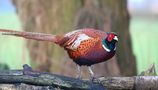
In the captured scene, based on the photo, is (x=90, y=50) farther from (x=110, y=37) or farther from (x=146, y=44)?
(x=146, y=44)

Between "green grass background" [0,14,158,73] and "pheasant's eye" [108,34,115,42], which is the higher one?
"green grass background" [0,14,158,73]

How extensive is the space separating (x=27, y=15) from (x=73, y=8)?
59cm

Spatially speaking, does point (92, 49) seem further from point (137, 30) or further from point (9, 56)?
point (137, 30)

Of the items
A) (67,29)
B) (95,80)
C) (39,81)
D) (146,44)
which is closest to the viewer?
(39,81)

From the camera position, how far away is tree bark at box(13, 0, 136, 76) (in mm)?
5684

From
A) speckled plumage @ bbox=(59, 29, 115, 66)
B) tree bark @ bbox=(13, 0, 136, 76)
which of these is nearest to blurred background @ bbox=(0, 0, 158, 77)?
tree bark @ bbox=(13, 0, 136, 76)

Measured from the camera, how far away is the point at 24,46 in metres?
6.27

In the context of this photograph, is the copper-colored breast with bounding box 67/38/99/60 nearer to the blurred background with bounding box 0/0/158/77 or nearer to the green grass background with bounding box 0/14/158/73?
the green grass background with bounding box 0/14/158/73

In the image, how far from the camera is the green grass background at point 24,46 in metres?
5.23

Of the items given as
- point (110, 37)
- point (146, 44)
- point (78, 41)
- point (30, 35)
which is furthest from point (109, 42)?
point (146, 44)

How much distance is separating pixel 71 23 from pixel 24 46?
619 millimetres

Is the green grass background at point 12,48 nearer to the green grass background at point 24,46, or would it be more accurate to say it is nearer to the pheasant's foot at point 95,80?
the green grass background at point 24,46

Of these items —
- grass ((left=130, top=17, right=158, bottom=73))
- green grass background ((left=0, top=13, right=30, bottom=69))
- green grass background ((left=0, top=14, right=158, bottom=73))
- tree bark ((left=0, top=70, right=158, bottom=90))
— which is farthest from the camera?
green grass background ((left=0, top=13, right=30, bottom=69))

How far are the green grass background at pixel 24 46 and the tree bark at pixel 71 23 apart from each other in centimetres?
14
